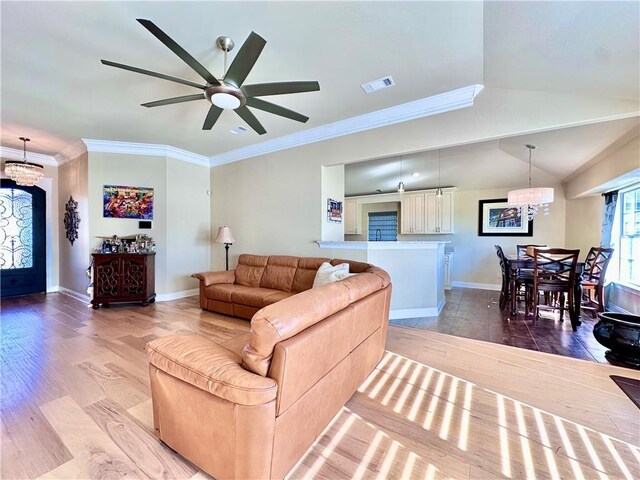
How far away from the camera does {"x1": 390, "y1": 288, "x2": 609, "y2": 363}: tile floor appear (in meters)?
2.94

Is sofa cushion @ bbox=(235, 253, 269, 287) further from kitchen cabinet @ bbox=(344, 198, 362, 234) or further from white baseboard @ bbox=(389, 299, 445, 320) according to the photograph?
kitchen cabinet @ bbox=(344, 198, 362, 234)

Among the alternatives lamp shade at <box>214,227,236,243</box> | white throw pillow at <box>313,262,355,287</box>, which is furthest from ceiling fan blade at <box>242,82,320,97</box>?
lamp shade at <box>214,227,236,243</box>

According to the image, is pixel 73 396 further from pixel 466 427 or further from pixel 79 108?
pixel 79 108

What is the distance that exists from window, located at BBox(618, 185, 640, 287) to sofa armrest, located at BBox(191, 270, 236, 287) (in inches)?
234

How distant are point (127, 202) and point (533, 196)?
6893 millimetres

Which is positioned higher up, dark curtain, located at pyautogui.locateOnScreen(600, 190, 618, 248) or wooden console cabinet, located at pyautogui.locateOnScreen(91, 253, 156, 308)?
dark curtain, located at pyautogui.locateOnScreen(600, 190, 618, 248)

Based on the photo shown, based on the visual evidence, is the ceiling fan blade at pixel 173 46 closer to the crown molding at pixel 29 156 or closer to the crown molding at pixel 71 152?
the crown molding at pixel 71 152

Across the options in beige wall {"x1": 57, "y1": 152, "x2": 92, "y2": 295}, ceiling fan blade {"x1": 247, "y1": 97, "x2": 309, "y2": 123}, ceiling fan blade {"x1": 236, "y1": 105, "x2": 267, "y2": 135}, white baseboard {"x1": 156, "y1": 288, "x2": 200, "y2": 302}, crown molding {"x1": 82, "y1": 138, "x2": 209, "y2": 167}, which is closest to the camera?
ceiling fan blade {"x1": 247, "y1": 97, "x2": 309, "y2": 123}

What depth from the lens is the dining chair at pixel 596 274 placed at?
13.2ft

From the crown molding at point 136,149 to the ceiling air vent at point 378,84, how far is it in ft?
12.1

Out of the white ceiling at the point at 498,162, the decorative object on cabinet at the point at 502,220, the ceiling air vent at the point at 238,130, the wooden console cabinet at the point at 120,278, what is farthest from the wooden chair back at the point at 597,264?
the wooden console cabinet at the point at 120,278

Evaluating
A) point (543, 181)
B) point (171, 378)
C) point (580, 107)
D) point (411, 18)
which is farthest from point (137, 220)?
point (543, 181)

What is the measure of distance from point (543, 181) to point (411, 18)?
17.5 feet

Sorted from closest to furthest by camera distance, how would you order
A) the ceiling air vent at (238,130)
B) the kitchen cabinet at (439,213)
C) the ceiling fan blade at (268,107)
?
the ceiling fan blade at (268,107), the ceiling air vent at (238,130), the kitchen cabinet at (439,213)
